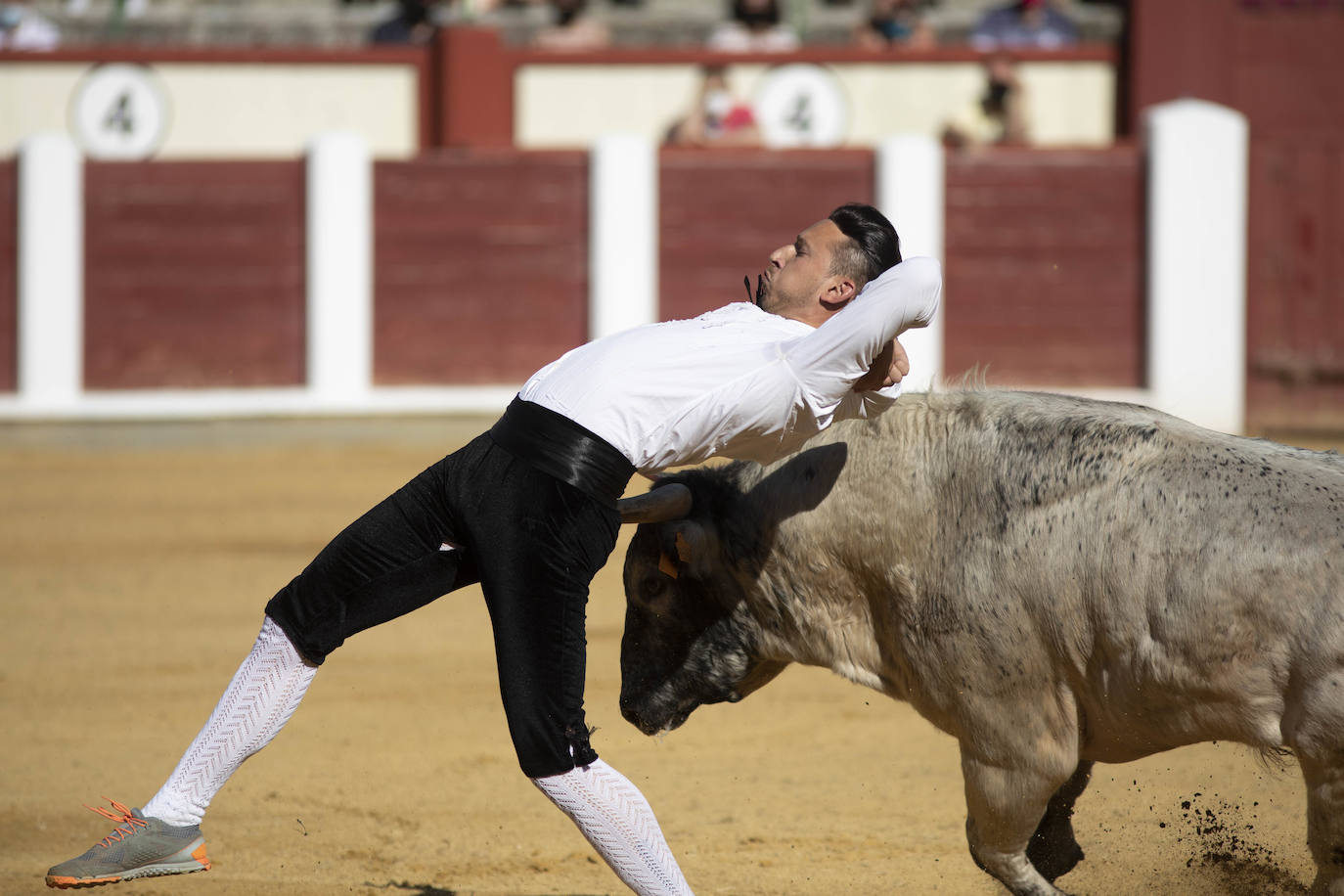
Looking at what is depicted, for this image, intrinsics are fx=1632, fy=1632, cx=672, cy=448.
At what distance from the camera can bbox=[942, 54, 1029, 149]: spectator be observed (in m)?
10.2

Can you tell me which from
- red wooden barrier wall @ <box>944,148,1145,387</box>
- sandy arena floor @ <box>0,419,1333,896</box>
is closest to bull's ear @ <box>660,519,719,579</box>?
sandy arena floor @ <box>0,419,1333,896</box>

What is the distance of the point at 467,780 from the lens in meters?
3.72

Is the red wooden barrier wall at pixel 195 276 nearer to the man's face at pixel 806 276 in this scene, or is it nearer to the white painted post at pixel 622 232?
the white painted post at pixel 622 232

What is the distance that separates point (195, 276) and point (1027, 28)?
5529 millimetres

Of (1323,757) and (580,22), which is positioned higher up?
(580,22)

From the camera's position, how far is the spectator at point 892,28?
10523 mm

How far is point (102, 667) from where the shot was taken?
15.6 ft

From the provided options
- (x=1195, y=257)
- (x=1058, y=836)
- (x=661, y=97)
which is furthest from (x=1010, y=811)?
(x=661, y=97)

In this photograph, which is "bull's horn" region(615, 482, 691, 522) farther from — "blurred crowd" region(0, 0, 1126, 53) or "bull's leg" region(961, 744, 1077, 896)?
"blurred crowd" region(0, 0, 1126, 53)

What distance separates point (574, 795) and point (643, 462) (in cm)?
49

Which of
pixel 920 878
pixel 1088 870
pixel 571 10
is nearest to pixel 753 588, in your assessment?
pixel 920 878

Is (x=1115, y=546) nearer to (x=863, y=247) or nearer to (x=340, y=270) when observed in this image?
(x=863, y=247)

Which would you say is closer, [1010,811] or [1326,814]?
[1326,814]

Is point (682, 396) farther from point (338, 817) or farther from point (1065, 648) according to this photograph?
point (338, 817)
